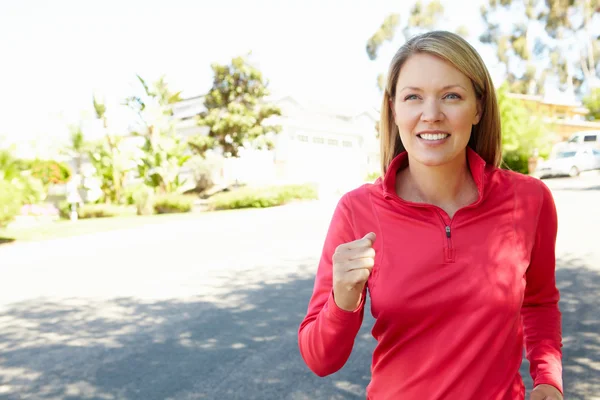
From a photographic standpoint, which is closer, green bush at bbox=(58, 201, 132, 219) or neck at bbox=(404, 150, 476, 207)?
neck at bbox=(404, 150, 476, 207)

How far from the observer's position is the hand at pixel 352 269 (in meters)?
1.57

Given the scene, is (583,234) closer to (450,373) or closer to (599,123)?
(450,373)

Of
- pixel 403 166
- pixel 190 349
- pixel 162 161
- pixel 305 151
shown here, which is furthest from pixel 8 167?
pixel 305 151

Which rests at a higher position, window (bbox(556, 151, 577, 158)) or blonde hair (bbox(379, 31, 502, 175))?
blonde hair (bbox(379, 31, 502, 175))

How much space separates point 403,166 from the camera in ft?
6.97

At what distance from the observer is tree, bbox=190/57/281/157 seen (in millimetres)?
31641

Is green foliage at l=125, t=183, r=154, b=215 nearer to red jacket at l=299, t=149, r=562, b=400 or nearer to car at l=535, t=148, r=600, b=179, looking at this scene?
car at l=535, t=148, r=600, b=179

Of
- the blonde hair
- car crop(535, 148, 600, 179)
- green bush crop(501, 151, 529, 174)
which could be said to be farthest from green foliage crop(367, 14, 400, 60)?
the blonde hair

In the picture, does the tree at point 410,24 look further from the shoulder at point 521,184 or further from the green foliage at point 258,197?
the shoulder at point 521,184

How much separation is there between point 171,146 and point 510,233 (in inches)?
1033

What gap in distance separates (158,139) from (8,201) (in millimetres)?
11727

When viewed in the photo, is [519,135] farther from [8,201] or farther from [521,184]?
[521,184]

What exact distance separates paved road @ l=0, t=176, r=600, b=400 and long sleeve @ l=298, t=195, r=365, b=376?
3.02 meters

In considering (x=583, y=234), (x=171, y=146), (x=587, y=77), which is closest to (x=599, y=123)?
(x=587, y=77)
